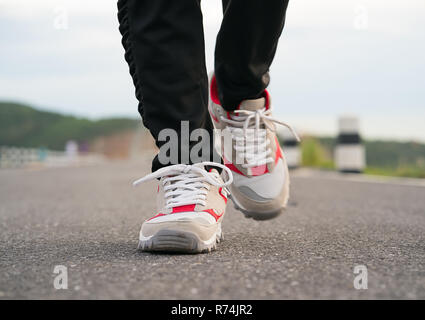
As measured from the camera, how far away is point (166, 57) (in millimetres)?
1525

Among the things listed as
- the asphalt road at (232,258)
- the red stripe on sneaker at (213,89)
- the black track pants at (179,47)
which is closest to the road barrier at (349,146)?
the asphalt road at (232,258)

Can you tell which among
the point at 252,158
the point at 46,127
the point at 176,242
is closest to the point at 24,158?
the point at 252,158

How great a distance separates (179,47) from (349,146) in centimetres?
411

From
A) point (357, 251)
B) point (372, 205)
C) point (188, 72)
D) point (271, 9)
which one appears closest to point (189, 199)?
A: point (188, 72)

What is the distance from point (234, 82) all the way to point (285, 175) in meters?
0.45

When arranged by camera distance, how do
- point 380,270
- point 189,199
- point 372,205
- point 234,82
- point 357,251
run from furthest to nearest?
point 372,205 → point 234,82 → point 189,199 → point 357,251 → point 380,270

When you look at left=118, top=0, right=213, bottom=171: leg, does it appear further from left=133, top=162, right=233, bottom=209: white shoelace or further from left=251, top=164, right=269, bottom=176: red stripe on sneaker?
left=251, top=164, right=269, bottom=176: red stripe on sneaker

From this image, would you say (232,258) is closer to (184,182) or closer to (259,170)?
(184,182)

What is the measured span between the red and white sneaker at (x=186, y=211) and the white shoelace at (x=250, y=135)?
0.64ft

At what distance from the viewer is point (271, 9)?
1.54 metres

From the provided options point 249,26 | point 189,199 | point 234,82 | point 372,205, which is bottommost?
point 372,205

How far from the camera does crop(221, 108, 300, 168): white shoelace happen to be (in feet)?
5.93
